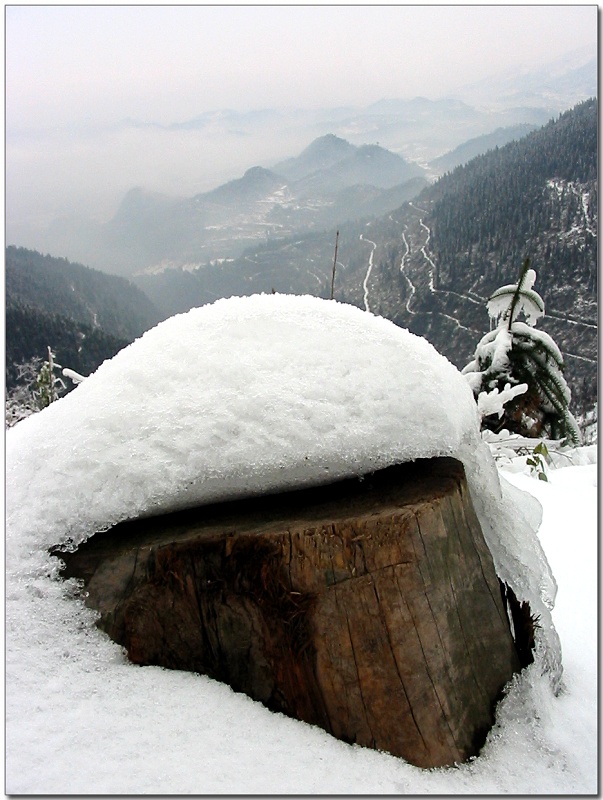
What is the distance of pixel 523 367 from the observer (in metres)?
5.55

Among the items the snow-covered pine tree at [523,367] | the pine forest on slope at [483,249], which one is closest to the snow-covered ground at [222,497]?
the snow-covered pine tree at [523,367]

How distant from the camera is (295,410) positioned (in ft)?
4.34

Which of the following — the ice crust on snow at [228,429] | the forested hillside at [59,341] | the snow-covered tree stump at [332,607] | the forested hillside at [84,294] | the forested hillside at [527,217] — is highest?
the forested hillside at [527,217]

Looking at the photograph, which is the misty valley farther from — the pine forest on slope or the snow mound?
the snow mound

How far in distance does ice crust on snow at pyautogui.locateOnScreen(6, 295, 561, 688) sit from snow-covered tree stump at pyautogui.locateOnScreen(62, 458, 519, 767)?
0.31 ft

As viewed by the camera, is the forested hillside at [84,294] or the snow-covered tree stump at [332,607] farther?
the forested hillside at [84,294]

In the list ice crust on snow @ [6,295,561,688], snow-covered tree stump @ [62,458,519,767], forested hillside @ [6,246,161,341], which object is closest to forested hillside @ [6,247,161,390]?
forested hillside @ [6,246,161,341]

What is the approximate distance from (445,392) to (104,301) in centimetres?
10915

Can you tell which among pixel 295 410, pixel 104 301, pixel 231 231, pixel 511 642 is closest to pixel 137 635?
pixel 295 410

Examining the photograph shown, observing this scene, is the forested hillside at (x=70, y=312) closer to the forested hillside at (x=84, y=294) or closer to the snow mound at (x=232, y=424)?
the forested hillside at (x=84, y=294)

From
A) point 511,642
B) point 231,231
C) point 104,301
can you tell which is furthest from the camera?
point 231,231

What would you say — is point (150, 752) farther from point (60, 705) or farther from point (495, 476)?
point (495, 476)

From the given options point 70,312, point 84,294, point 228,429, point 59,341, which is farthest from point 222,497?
point 84,294

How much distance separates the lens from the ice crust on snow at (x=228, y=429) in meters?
1.31
